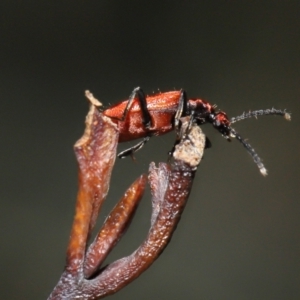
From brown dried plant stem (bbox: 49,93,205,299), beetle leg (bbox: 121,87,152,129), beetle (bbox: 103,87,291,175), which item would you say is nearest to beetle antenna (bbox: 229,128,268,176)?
beetle (bbox: 103,87,291,175)

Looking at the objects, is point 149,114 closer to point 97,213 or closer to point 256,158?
point 256,158

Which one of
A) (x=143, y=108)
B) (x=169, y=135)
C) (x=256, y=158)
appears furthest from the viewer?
(x=169, y=135)

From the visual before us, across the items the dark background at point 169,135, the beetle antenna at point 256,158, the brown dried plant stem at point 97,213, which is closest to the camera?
the brown dried plant stem at point 97,213

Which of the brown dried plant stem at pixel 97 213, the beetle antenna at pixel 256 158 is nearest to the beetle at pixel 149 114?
the beetle antenna at pixel 256 158

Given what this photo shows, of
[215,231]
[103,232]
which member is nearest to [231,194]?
[215,231]

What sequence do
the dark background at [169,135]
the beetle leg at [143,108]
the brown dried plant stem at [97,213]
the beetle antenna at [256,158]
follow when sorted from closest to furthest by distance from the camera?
the brown dried plant stem at [97,213]
the beetle antenna at [256,158]
the beetle leg at [143,108]
the dark background at [169,135]

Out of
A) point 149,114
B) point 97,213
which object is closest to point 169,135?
point 149,114

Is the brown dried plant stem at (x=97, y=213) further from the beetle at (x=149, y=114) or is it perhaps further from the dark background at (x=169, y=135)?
the dark background at (x=169, y=135)
